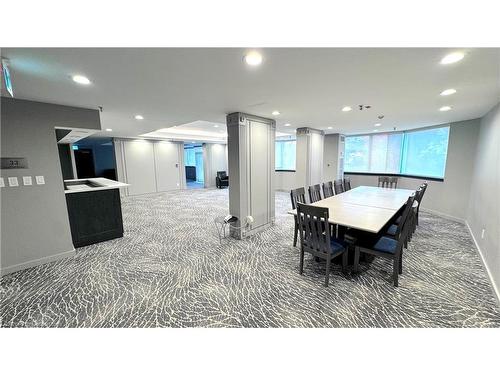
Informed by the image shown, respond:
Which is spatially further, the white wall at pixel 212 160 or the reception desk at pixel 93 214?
the white wall at pixel 212 160

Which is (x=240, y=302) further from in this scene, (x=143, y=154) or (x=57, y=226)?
(x=143, y=154)

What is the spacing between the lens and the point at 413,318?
1781mm

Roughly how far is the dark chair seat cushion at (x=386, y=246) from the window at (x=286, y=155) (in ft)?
20.4

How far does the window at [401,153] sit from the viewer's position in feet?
16.8

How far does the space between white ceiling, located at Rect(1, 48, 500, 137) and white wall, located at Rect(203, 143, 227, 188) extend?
6.19 m

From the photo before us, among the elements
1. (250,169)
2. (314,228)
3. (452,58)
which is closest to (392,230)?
(314,228)

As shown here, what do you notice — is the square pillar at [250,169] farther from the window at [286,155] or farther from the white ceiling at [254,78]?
the window at [286,155]

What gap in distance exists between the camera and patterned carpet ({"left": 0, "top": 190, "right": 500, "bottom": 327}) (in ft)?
5.90

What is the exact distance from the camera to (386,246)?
2309 mm

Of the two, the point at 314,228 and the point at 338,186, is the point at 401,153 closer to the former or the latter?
the point at 338,186

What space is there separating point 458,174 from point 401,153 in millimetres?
2025

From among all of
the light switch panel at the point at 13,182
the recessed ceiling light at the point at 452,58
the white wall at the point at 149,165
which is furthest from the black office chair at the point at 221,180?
the recessed ceiling light at the point at 452,58
